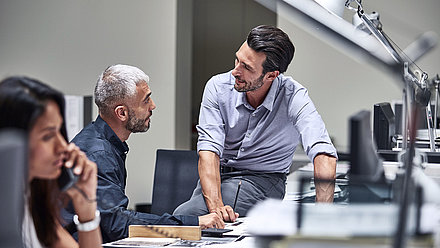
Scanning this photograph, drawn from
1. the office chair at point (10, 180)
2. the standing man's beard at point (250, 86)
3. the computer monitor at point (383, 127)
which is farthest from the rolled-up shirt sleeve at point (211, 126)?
the office chair at point (10, 180)

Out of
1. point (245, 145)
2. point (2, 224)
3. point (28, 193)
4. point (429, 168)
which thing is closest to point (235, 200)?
point (245, 145)

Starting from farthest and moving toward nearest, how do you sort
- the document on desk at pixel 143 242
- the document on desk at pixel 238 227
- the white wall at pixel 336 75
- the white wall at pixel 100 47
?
1. the white wall at pixel 336 75
2. the white wall at pixel 100 47
3. the document on desk at pixel 238 227
4. the document on desk at pixel 143 242

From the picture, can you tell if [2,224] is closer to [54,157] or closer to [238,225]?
[54,157]

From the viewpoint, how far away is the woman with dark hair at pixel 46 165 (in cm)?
105

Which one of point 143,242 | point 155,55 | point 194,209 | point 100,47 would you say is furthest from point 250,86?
point 100,47

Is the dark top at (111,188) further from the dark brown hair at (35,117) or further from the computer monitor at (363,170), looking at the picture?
the computer monitor at (363,170)

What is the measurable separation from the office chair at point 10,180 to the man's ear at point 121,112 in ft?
4.15

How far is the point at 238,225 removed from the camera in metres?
2.00

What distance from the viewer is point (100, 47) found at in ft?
16.4

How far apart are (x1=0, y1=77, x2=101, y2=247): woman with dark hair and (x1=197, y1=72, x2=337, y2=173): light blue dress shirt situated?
1.26 metres

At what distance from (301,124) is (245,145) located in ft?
0.84

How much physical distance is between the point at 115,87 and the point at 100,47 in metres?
2.88

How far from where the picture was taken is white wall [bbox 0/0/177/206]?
490cm

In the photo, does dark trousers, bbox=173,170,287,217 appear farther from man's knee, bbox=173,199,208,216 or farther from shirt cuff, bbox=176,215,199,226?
shirt cuff, bbox=176,215,199,226
